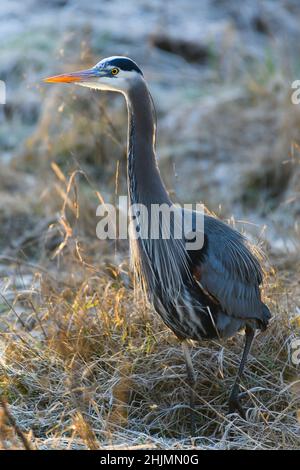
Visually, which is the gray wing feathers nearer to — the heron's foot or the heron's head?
the heron's foot

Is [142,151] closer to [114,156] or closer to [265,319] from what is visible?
[265,319]

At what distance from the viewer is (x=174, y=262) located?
3678 millimetres

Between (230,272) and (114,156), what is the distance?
3.97 meters

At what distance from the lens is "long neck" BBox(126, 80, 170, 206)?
363 cm

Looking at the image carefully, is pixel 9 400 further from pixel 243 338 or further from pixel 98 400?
pixel 243 338

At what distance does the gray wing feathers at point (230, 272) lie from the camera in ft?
12.0

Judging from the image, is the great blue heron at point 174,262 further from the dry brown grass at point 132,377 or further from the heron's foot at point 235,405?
the dry brown grass at point 132,377

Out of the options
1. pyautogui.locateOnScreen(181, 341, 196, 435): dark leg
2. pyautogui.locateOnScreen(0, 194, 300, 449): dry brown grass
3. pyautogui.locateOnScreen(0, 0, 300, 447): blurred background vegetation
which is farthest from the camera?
pyautogui.locateOnScreen(0, 0, 300, 447): blurred background vegetation

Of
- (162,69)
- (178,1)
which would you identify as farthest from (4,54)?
(178,1)

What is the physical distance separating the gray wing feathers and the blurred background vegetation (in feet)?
1.25

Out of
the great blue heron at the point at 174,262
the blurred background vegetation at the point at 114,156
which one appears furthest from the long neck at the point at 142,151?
the blurred background vegetation at the point at 114,156

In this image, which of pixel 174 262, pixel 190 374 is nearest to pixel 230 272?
pixel 174 262

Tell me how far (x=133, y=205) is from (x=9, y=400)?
100 cm

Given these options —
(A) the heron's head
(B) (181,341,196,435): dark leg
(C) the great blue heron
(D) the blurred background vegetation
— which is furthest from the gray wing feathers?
(A) the heron's head
